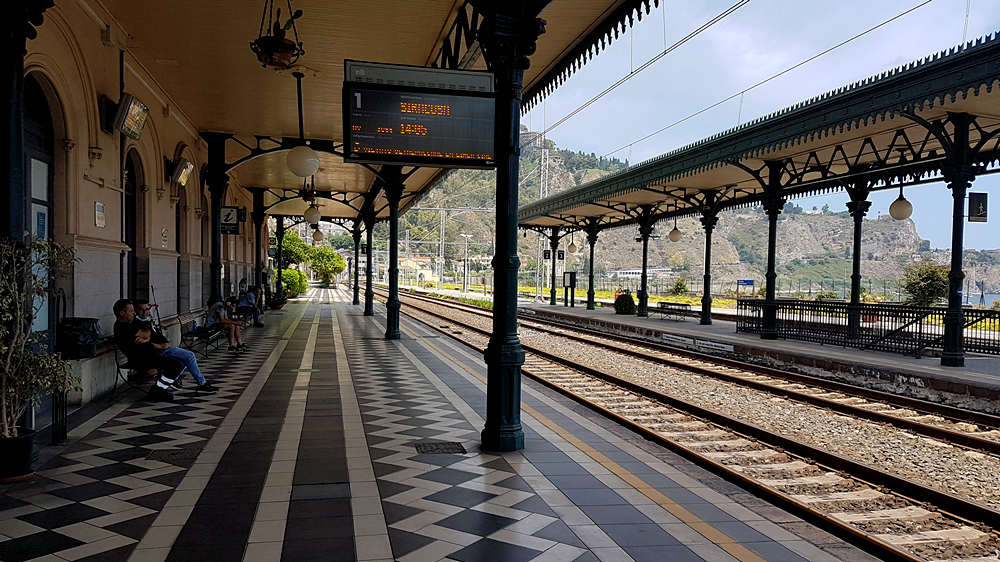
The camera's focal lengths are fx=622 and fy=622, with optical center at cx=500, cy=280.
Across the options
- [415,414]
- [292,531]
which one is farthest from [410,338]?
[292,531]

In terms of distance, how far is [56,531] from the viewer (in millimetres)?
3361

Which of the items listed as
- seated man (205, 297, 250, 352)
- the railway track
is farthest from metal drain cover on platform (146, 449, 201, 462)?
seated man (205, 297, 250, 352)

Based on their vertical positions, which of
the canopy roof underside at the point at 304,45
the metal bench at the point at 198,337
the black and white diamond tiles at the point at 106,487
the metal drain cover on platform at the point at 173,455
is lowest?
the metal drain cover on platform at the point at 173,455

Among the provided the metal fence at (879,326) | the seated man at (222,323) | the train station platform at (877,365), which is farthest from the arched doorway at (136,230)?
the metal fence at (879,326)

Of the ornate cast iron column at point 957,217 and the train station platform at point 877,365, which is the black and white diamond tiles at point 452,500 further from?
the ornate cast iron column at point 957,217

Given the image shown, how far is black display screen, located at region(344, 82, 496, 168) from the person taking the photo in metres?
5.25

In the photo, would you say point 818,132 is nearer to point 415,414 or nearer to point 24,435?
point 415,414

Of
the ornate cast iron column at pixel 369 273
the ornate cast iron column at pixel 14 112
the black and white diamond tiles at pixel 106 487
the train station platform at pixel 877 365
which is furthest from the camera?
the ornate cast iron column at pixel 369 273

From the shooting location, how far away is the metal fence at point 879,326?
1255cm

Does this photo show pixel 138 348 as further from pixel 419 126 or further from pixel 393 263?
pixel 393 263

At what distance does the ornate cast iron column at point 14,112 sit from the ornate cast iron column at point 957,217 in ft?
40.7

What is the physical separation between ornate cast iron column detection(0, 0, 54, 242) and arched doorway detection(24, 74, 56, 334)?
4.81 ft

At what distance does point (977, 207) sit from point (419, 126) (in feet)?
36.8

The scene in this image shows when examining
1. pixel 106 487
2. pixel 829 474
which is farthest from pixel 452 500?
pixel 829 474
